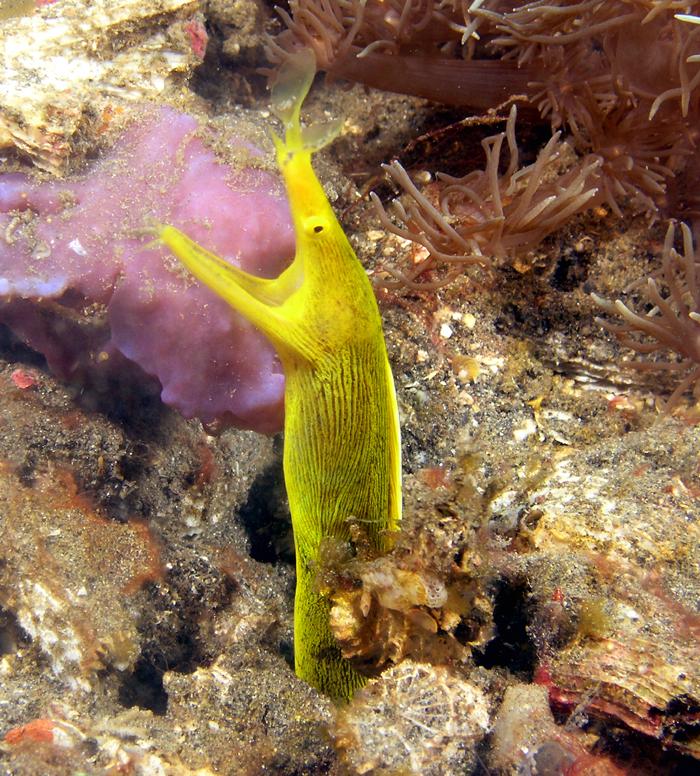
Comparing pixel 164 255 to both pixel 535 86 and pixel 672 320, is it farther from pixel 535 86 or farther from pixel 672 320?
pixel 672 320

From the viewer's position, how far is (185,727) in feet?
6.64

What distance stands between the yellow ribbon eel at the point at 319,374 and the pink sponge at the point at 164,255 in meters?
0.42

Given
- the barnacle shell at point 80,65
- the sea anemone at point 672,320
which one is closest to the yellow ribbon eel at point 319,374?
the barnacle shell at point 80,65

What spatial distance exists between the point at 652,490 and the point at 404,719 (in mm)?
1326

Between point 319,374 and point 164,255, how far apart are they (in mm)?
992

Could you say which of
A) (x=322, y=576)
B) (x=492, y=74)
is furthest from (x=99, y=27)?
(x=322, y=576)

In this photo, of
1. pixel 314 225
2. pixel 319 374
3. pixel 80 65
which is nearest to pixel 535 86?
pixel 314 225

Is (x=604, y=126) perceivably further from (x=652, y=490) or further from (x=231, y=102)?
(x=231, y=102)

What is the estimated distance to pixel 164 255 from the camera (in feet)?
7.96

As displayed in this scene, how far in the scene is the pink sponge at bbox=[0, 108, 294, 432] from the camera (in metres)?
2.43

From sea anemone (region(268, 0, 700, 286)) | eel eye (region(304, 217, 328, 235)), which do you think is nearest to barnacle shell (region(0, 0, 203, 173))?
sea anemone (region(268, 0, 700, 286))

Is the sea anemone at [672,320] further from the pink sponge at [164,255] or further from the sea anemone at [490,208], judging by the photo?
the pink sponge at [164,255]

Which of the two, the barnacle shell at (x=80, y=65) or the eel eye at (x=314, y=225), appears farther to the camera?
the barnacle shell at (x=80, y=65)

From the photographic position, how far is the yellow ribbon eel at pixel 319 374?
1.79 m
